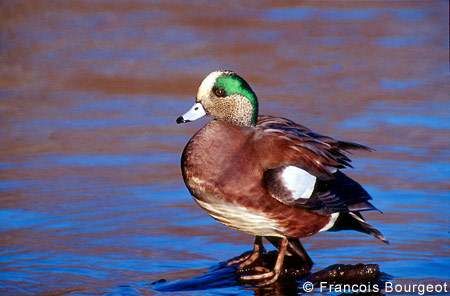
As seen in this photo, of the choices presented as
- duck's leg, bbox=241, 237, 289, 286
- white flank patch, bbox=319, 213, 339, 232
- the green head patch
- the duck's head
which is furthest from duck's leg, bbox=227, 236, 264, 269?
the green head patch

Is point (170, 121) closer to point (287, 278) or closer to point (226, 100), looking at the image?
point (226, 100)

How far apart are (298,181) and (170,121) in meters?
2.91

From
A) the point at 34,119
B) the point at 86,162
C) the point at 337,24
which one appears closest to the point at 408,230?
the point at 86,162

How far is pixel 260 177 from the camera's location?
6.10 meters

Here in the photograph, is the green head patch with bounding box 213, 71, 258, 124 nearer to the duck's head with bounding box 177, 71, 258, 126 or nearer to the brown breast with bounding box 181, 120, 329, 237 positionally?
the duck's head with bounding box 177, 71, 258, 126

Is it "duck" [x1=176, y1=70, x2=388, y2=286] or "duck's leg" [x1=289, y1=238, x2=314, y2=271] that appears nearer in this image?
"duck" [x1=176, y1=70, x2=388, y2=286]

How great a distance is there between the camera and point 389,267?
21.2 ft

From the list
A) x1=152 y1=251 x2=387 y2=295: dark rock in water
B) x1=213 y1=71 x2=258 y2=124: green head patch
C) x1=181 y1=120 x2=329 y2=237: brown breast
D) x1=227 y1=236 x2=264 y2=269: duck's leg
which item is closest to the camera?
x1=181 y1=120 x2=329 y2=237: brown breast

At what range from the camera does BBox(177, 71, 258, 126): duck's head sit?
6.29 metres

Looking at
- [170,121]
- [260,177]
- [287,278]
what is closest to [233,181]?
[260,177]

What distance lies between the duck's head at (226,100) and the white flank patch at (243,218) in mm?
494

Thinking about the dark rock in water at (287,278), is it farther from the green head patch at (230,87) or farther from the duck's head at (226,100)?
the green head patch at (230,87)

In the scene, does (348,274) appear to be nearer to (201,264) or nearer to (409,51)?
(201,264)

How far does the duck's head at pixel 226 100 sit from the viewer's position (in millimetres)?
6285
